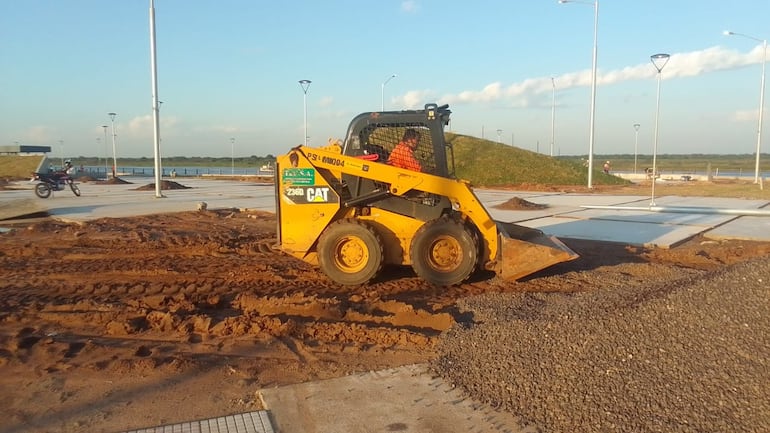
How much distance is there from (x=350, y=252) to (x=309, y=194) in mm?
942

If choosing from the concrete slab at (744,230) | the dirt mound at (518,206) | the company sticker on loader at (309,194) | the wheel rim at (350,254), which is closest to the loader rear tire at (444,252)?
the wheel rim at (350,254)

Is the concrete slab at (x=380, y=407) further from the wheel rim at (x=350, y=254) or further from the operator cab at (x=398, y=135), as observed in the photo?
the operator cab at (x=398, y=135)

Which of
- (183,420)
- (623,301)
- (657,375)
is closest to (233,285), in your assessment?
(183,420)

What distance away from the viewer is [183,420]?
12.1ft

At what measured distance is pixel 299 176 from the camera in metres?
7.57

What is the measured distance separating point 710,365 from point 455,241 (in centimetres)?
374

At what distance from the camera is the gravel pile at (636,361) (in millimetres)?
3482

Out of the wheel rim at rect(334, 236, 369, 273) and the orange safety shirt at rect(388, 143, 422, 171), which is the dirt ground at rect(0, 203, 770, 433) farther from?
the orange safety shirt at rect(388, 143, 422, 171)

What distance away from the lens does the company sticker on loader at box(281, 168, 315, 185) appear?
756 cm

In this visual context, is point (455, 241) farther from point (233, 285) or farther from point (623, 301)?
point (233, 285)

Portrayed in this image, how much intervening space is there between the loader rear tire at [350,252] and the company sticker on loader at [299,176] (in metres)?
0.68

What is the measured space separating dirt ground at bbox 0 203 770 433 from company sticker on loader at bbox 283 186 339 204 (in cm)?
113

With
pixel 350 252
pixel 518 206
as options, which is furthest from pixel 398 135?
pixel 518 206

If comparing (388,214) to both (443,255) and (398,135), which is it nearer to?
(443,255)
